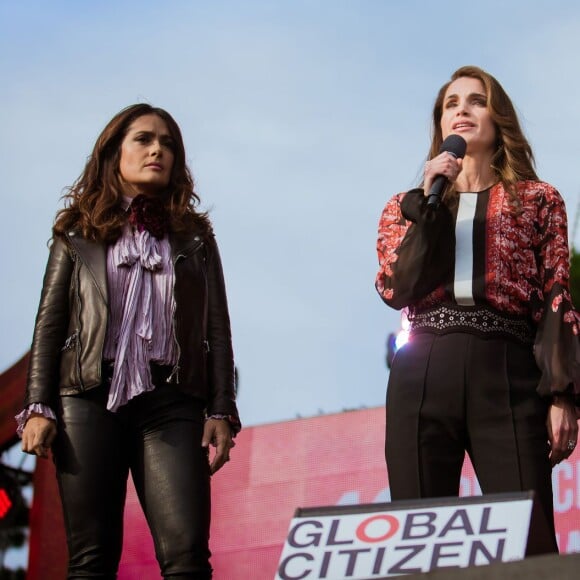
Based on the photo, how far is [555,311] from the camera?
3938 millimetres

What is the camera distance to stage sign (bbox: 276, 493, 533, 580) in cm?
303

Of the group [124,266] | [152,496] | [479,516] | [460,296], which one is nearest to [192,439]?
[152,496]

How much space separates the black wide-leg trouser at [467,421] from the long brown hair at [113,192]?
0.89 meters

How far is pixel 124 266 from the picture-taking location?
415cm

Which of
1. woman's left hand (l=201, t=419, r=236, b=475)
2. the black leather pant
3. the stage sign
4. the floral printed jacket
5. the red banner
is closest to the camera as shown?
the stage sign

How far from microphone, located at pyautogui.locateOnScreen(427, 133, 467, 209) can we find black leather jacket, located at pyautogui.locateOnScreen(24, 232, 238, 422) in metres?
0.71

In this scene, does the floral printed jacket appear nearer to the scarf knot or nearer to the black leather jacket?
the black leather jacket

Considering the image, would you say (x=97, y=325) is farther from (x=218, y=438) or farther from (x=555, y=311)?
(x=555, y=311)

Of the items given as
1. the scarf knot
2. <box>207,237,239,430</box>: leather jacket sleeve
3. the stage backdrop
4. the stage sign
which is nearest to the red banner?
the stage backdrop

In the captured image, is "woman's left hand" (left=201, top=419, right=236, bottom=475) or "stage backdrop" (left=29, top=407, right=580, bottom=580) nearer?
"woman's left hand" (left=201, top=419, right=236, bottom=475)

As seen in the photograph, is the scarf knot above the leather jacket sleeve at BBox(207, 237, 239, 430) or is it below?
above

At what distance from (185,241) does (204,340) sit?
314 millimetres

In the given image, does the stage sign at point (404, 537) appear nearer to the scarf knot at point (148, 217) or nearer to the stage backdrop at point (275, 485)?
the scarf knot at point (148, 217)

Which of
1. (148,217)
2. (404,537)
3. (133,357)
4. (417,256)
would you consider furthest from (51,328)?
(404,537)
